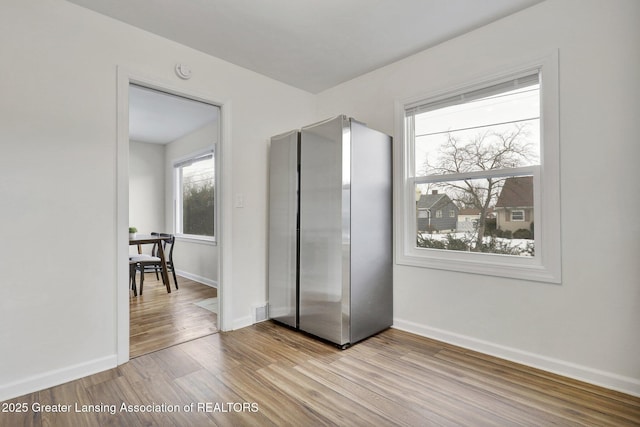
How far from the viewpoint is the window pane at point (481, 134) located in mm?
2258

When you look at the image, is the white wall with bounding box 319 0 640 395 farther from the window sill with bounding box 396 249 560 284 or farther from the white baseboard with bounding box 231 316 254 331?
the white baseboard with bounding box 231 316 254 331

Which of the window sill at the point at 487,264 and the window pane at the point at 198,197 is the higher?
the window pane at the point at 198,197

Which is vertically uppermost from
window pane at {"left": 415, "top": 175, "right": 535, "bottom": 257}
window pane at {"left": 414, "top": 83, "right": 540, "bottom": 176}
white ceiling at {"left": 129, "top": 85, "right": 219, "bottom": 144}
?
white ceiling at {"left": 129, "top": 85, "right": 219, "bottom": 144}

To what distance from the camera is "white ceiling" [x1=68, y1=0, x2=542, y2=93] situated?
210cm

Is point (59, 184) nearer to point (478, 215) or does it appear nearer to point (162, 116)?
point (162, 116)

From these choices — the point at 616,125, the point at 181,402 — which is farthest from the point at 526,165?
the point at 181,402

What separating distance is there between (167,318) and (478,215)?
3135 mm

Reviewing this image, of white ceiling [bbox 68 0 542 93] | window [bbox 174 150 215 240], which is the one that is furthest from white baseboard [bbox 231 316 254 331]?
white ceiling [bbox 68 0 542 93]

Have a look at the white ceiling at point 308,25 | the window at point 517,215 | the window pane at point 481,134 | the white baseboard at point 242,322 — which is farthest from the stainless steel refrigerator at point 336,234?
the window at point 517,215

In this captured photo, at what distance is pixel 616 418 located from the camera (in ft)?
5.30

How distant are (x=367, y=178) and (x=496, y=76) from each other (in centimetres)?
120

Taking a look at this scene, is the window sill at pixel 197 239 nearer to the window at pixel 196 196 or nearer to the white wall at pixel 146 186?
the window at pixel 196 196

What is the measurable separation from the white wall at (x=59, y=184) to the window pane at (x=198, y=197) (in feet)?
8.91

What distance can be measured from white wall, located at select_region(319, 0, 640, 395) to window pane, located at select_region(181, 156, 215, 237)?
3.88m
